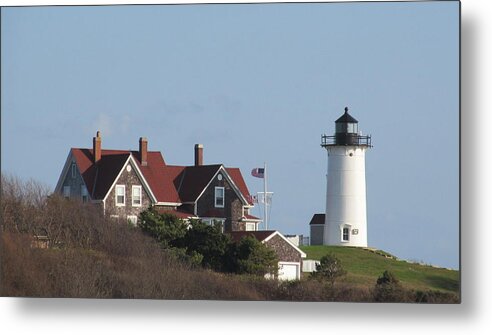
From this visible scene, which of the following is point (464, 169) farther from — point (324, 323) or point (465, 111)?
point (324, 323)

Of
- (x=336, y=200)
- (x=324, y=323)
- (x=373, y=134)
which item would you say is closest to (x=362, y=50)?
(x=373, y=134)

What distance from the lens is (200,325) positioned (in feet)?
35.5

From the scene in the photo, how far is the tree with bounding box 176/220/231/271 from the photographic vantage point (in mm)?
12320

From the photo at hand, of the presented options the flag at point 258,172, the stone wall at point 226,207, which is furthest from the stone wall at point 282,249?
the flag at point 258,172

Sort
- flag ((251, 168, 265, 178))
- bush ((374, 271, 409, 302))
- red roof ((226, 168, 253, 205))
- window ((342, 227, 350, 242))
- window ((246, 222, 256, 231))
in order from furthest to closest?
1. window ((342, 227, 350, 242))
2. window ((246, 222, 256, 231))
3. red roof ((226, 168, 253, 205))
4. flag ((251, 168, 265, 178))
5. bush ((374, 271, 409, 302))

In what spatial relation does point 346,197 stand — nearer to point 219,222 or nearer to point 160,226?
point 219,222

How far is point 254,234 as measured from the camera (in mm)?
12305

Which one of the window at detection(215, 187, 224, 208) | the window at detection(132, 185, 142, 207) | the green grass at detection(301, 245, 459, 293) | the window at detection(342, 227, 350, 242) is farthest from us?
the window at detection(342, 227, 350, 242)

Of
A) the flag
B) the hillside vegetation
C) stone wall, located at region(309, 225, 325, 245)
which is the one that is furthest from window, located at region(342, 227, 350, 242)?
the flag

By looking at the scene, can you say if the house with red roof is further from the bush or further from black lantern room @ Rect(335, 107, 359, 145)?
the bush

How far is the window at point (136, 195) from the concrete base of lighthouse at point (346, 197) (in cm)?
186

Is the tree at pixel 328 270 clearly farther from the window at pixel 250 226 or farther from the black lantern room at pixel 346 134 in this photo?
the black lantern room at pixel 346 134

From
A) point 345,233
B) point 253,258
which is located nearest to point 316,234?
point 253,258

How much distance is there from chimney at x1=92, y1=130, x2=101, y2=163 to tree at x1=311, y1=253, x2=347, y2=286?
2.25m
